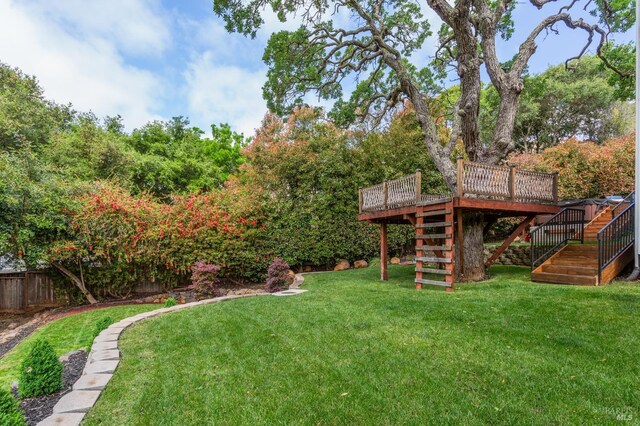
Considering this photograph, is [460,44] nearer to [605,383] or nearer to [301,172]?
[301,172]

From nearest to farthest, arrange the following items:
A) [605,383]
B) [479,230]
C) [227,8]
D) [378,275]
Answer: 1. [605,383]
2. [479,230]
3. [227,8]
4. [378,275]

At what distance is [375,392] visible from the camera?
259 cm

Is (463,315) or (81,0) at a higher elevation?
(81,0)

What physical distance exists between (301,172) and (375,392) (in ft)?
32.7

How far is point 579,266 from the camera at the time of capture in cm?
665

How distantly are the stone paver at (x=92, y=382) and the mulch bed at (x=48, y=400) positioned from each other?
0.35 feet

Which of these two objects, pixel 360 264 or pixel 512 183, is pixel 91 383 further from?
pixel 360 264

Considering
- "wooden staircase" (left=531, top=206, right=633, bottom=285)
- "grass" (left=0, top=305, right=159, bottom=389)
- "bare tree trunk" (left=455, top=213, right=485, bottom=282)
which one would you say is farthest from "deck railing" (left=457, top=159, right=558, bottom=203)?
"grass" (left=0, top=305, right=159, bottom=389)

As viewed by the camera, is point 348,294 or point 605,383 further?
point 348,294

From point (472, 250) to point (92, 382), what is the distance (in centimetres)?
775

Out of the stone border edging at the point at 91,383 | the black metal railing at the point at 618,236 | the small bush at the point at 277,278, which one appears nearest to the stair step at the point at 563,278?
the black metal railing at the point at 618,236

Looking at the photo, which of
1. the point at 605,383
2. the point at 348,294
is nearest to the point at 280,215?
the point at 348,294

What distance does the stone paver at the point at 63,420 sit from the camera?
89.8 inches

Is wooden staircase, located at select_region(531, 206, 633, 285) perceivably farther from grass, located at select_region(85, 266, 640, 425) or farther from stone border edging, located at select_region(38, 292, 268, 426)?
stone border edging, located at select_region(38, 292, 268, 426)
